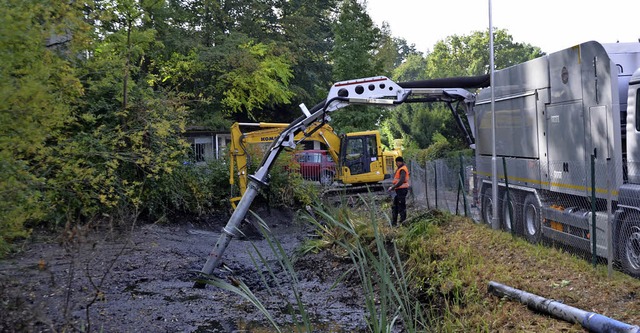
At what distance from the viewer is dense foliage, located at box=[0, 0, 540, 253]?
611 centimetres

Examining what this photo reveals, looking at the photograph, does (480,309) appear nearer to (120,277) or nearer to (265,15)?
(120,277)

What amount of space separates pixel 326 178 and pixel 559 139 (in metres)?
17.2

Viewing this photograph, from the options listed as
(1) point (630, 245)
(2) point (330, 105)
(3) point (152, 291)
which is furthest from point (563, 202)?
(3) point (152, 291)

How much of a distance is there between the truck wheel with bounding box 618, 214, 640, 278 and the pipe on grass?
221cm

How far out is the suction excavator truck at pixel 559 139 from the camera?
→ 391 inches

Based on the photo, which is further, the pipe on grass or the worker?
the worker

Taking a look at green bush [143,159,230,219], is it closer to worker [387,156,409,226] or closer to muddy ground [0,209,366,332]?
muddy ground [0,209,366,332]

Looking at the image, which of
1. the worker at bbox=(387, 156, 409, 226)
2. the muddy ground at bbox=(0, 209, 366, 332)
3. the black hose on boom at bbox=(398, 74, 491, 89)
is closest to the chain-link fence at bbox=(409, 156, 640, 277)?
the worker at bbox=(387, 156, 409, 226)

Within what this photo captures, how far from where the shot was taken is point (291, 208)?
2217 centimetres

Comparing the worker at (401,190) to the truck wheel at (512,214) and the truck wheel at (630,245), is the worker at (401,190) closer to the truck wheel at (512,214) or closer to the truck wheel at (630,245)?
the truck wheel at (512,214)

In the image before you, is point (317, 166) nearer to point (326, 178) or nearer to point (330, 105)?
point (326, 178)

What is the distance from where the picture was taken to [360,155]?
84.5 feet

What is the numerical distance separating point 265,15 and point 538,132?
2736 cm

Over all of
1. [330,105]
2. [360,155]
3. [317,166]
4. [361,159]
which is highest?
[330,105]
